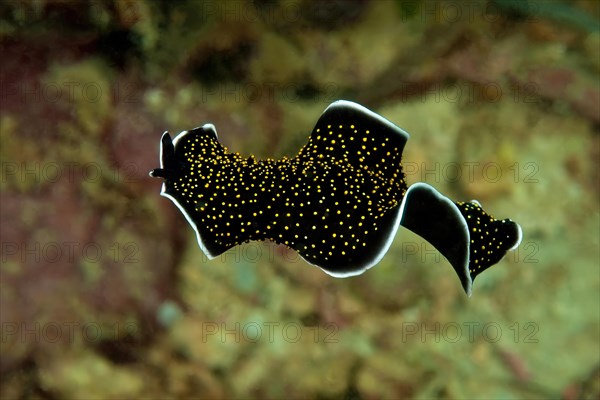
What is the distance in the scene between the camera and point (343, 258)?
260 centimetres

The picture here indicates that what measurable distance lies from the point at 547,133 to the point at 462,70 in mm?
836

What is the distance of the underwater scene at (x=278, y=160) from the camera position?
364 centimetres

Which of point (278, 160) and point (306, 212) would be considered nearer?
point (306, 212)

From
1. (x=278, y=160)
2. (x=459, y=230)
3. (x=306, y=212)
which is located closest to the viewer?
(x=459, y=230)

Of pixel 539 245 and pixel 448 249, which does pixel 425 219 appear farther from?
pixel 539 245

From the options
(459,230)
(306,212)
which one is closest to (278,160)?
(306,212)

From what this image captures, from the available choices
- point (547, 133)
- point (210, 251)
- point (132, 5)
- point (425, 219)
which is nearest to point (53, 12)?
point (132, 5)

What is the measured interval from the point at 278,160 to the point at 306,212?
41.4 inches

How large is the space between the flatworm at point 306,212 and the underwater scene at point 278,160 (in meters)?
1.21

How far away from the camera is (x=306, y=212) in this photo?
257 centimetres

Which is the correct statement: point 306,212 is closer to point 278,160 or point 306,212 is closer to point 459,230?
point 459,230

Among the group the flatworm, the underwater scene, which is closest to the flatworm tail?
the flatworm

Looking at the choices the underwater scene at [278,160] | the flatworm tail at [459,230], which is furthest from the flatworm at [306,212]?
the underwater scene at [278,160]

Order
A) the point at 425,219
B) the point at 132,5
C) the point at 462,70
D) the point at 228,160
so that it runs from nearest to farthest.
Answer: the point at 425,219
the point at 228,160
the point at 132,5
the point at 462,70
